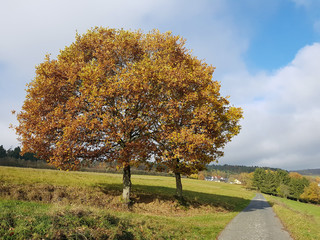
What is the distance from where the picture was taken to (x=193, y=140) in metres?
16.2

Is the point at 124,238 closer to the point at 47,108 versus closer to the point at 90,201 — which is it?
the point at 90,201

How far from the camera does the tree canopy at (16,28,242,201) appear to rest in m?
15.7

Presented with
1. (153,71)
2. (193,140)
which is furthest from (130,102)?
(193,140)

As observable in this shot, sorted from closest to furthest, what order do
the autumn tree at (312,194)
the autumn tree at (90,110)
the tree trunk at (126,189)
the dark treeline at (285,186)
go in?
the autumn tree at (90,110) → the tree trunk at (126,189) → the autumn tree at (312,194) → the dark treeline at (285,186)

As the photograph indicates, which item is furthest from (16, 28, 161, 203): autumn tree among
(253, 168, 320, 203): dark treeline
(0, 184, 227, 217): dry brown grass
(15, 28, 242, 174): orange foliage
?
(253, 168, 320, 203): dark treeline

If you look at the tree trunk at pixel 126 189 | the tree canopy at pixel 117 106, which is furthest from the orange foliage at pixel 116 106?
the tree trunk at pixel 126 189

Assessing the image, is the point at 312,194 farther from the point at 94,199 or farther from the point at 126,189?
the point at 94,199

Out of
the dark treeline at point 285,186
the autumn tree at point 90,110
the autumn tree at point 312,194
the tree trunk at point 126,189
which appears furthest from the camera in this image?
the dark treeline at point 285,186

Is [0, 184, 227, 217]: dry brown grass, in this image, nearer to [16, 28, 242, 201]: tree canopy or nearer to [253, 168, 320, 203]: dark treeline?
[16, 28, 242, 201]: tree canopy

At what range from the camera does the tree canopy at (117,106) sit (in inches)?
618

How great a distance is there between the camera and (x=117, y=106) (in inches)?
635

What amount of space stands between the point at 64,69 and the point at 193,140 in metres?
11.7

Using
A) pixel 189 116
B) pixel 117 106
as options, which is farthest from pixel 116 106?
pixel 189 116

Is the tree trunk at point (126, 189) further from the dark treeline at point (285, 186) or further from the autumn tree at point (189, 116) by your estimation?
the dark treeline at point (285, 186)
